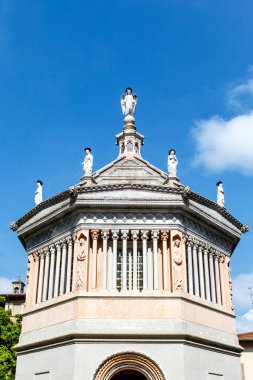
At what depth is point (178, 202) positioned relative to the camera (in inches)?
758

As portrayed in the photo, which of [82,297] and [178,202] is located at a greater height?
[178,202]

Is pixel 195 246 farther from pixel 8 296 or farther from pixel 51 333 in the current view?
pixel 8 296

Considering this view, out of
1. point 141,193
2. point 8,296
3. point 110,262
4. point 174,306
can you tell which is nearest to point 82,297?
point 110,262

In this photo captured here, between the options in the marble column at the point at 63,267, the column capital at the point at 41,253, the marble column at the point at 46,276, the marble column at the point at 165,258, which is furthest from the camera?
the column capital at the point at 41,253

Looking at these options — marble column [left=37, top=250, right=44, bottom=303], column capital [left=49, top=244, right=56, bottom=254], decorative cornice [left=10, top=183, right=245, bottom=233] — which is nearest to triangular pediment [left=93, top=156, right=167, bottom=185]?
decorative cornice [left=10, top=183, right=245, bottom=233]

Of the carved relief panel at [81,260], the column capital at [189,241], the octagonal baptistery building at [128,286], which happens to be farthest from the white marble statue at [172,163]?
the carved relief panel at [81,260]

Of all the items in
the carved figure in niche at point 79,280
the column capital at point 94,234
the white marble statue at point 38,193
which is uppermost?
the white marble statue at point 38,193

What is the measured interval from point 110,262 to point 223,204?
6399 millimetres

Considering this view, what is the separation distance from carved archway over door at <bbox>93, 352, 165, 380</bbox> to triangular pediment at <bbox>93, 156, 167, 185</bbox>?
721cm

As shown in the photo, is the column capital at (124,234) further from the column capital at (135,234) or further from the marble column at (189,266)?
the marble column at (189,266)

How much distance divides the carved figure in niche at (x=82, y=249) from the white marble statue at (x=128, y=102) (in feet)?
29.3

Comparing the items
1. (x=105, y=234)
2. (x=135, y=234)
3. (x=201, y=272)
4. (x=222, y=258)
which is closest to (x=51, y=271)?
(x=105, y=234)

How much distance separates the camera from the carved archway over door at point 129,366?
56.6ft

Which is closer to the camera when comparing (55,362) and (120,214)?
(55,362)
